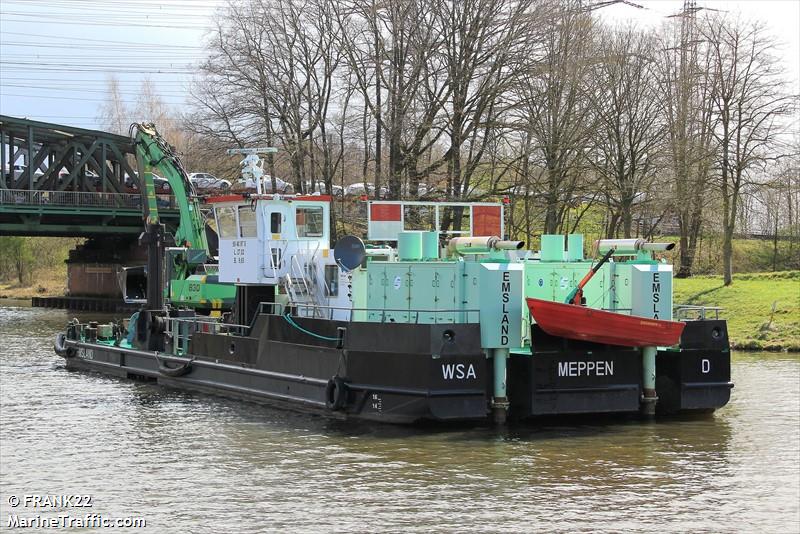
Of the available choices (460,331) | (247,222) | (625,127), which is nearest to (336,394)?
(460,331)

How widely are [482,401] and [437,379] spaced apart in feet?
3.21

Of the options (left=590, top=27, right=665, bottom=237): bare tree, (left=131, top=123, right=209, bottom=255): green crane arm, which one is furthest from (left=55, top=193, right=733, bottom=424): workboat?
(left=590, top=27, right=665, bottom=237): bare tree

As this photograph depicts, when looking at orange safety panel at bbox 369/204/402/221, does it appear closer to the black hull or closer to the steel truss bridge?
the black hull

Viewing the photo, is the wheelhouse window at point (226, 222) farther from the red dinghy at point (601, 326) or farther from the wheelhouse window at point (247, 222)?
the red dinghy at point (601, 326)

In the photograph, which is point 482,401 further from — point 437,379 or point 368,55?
point 368,55

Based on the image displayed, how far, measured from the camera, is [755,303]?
37.8 metres

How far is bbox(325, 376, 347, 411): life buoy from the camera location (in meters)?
19.4

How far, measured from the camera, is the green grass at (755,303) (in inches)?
1345

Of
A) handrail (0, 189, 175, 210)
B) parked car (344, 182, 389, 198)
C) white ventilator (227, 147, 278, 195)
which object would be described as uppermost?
handrail (0, 189, 175, 210)

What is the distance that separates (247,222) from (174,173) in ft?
35.1

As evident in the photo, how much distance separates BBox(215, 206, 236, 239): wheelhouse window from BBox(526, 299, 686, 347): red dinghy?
9100mm

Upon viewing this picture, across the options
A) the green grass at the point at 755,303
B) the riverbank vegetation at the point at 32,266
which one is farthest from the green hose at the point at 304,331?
the riverbank vegetation at the point at 32,266

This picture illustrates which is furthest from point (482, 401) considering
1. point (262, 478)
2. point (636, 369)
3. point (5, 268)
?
point (5, 268)

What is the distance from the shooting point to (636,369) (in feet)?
64.9
